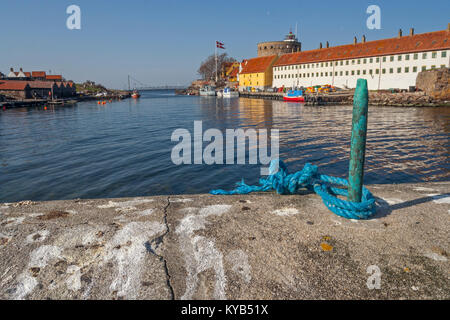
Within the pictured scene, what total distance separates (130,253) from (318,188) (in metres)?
3.70

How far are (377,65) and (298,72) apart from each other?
2088 cm

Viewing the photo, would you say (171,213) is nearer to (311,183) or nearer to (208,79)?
(311,183)

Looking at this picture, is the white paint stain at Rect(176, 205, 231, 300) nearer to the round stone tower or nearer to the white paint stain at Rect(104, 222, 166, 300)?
the white paint stain at Rect(104, 222, 166, 300)

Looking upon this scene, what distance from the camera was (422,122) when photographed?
27422 mm

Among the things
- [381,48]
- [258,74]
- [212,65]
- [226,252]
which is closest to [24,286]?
[226,252]

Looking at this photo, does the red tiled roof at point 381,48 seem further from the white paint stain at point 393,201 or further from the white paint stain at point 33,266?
the white paint stain at point 33,266

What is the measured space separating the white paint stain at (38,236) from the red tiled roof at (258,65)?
86.9 m

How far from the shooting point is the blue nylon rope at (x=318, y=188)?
496 cm

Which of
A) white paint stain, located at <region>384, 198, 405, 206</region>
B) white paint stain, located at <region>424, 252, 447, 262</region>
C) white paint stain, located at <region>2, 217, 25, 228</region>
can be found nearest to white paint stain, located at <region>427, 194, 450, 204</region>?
white paint stain, located at <region>384, 198, 405, 206</region>

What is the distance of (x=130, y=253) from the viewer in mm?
4047

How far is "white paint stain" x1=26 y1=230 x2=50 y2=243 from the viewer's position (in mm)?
4391

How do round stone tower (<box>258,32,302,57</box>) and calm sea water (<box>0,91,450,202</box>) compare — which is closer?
calm sea water (<box>0,91,450,202</box>)

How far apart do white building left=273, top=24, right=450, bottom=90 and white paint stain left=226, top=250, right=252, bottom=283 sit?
58.3 m

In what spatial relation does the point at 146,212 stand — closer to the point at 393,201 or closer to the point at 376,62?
the point at 393,201
